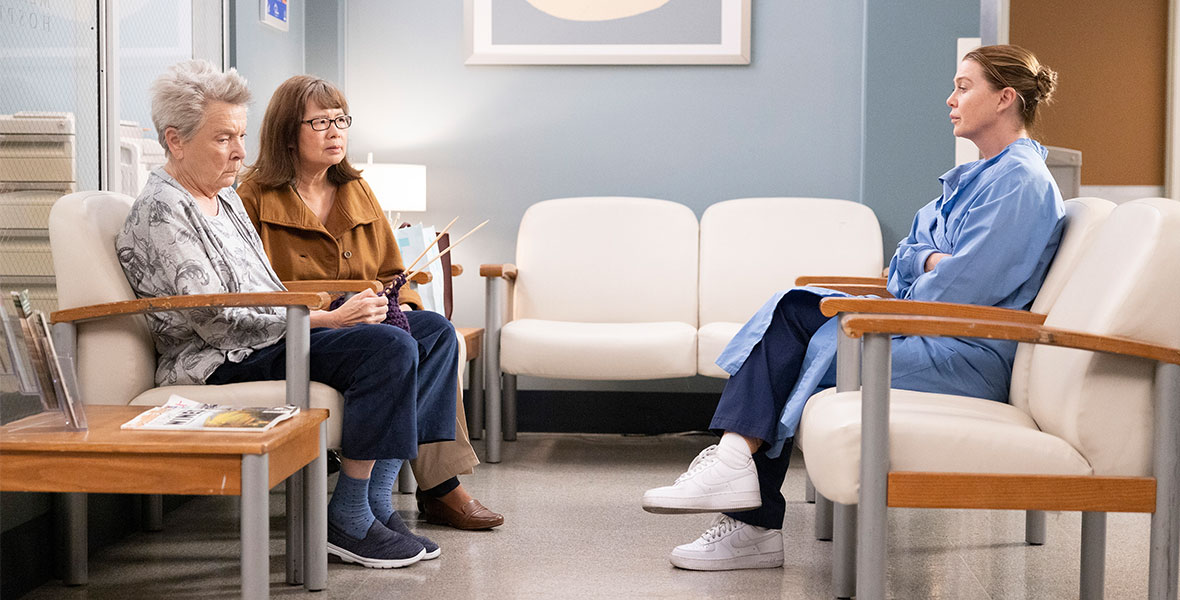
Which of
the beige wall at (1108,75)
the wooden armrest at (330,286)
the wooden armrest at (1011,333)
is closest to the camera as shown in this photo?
the wooden armrest at (1011,333)

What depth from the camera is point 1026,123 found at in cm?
237

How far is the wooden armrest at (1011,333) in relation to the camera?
1.70m

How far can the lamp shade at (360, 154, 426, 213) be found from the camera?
3941 mm

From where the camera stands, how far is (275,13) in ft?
13.0

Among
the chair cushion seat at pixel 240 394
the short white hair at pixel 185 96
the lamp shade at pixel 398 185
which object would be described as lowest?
the chair cushion seat at pixel 240 394

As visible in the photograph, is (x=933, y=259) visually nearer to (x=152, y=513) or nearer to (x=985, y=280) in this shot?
(x=985, y=280)

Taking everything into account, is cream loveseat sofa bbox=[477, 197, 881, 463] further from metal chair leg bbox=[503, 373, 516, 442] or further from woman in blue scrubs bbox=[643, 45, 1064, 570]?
woman in blue scrubs bbox=[643, 45, 1064, 570]

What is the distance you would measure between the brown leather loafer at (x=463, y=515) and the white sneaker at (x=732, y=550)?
0.54 meters

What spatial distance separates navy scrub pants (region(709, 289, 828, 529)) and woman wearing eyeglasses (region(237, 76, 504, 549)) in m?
0.69

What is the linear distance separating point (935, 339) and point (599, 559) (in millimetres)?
912

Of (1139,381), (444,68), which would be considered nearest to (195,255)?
(1139,381)

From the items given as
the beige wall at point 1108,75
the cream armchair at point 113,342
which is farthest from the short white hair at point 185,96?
the beige wall at point 1108,75

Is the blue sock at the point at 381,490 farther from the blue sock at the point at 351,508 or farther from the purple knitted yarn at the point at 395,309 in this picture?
the purple knitted yarn at the point at 395,309

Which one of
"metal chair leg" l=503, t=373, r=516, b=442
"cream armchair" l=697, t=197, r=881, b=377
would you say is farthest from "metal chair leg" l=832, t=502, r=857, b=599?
"metal chair leg" l=503, t=373, r=516, b=442
